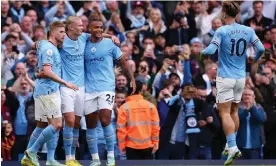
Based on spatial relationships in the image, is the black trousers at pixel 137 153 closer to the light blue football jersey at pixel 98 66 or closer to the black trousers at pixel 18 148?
the light blue football jersey at pixel 98 66

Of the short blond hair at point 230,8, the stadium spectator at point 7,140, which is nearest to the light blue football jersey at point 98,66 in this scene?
the short blond hair at point 230,8

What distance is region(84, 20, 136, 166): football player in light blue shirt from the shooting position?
56.5ft

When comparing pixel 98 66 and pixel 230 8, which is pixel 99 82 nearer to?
pixel 98 66

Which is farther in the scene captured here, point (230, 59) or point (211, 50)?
point (230, 59)

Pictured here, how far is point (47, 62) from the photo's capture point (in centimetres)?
1647

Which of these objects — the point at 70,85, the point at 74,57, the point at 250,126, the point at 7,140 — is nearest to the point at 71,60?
the point at 74,57

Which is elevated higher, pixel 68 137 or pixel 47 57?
pixel 47 57

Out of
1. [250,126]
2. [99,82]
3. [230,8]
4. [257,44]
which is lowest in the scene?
[250,126]

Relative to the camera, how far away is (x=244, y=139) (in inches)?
814

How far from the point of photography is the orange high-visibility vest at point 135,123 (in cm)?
1872

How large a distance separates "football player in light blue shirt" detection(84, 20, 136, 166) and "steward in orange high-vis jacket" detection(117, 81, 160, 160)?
4.50ft

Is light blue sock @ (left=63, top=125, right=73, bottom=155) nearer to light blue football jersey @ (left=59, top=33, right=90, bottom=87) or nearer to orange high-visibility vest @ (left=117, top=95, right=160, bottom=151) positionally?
light blue football jersey @ (left=59, top=33, right=90, bottom=87)

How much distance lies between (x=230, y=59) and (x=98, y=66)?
7.06 feet

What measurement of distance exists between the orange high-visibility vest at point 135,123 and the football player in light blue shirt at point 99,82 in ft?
4.50
